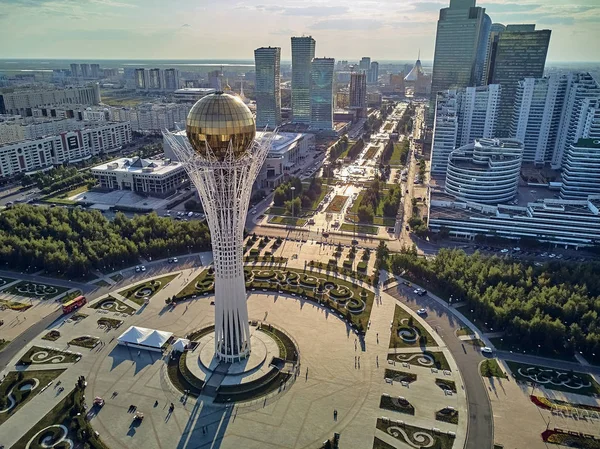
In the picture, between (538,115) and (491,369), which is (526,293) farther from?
(538,115)

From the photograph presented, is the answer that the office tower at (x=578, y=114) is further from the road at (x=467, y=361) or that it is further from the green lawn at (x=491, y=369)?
the green lawn at (x=491, y=369)

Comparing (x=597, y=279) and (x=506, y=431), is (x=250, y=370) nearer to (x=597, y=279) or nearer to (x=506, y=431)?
(x=506, y=431)

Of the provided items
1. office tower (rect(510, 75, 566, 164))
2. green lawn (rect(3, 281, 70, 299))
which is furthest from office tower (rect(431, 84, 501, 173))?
green lawn (rect(3, 281, 70, 299))

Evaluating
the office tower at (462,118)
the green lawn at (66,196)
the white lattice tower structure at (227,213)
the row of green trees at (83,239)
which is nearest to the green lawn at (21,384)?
the white lattice tower structure at (227,213)

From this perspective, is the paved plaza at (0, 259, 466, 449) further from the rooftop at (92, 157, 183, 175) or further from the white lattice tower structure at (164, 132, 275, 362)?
the rooftop at (92, 157, 183, 175)

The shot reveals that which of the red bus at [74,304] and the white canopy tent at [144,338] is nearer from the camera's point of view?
the white canopy tent at [144,338]

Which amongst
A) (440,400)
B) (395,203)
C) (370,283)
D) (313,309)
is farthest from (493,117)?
(440,400)
